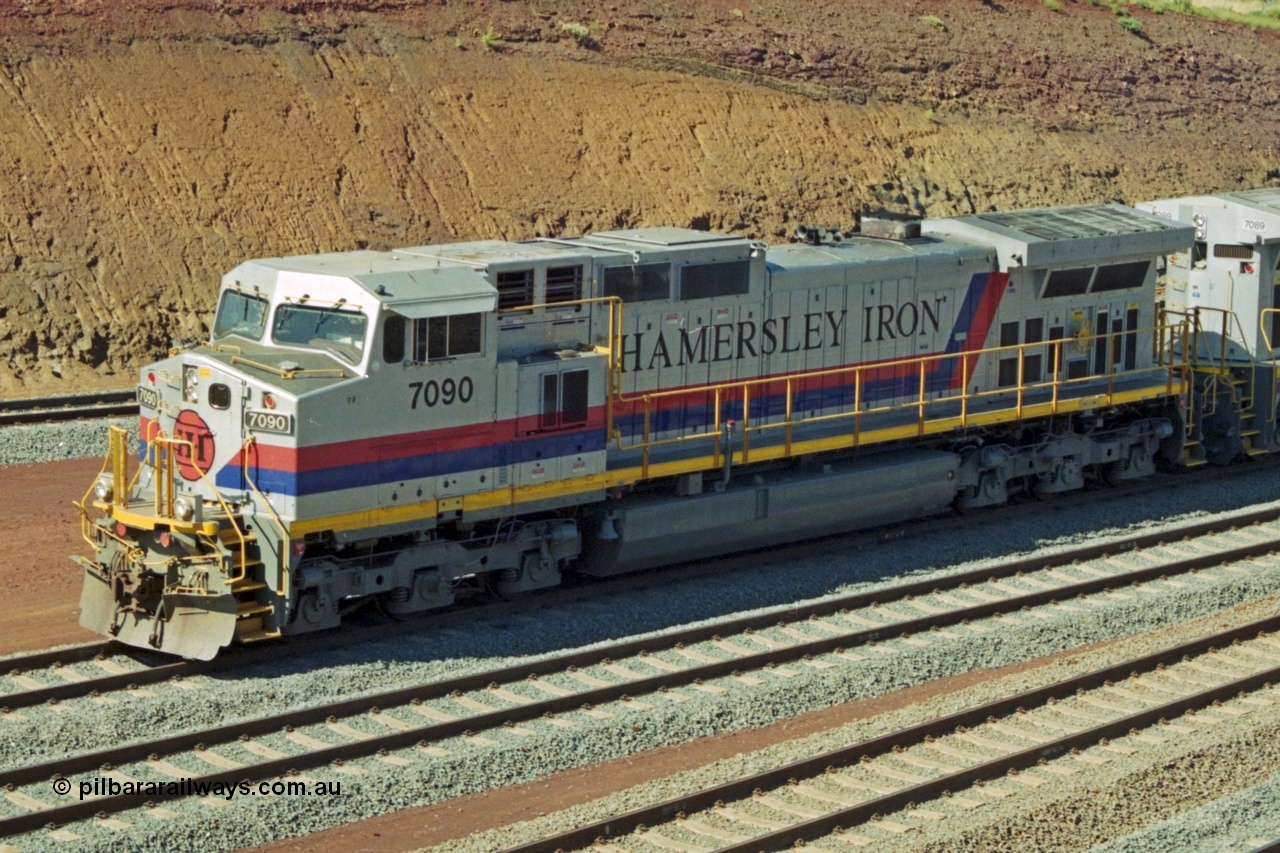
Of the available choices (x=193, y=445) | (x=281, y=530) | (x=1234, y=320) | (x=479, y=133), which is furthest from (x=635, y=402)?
(x=479, y=133)

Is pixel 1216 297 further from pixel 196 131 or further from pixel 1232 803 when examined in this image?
pixel 196 131

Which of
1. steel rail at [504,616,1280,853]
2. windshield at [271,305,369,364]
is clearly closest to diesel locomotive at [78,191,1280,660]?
windshield at [271,305,369,364]

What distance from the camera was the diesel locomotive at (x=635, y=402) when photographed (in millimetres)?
14914

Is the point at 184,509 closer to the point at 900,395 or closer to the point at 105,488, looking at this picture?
the point at 105,488

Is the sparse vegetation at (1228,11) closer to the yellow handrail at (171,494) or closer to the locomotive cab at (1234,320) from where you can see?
the locomotive cab at (1234,320)

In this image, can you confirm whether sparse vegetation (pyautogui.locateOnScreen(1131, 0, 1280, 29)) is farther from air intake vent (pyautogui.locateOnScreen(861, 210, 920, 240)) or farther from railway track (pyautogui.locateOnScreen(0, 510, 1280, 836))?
Answer: railway track (pyautogui.locateOnScreen(0, 510, 1280, 836))

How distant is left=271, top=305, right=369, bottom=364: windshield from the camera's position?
1507 centimetres

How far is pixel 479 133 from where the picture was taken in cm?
3375

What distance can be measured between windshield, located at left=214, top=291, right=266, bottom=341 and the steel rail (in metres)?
6.47

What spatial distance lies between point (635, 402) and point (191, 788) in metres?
7.01

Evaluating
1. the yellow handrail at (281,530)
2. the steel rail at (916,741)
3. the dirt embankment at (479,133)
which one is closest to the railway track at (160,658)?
the yellow handrail at (281,530)

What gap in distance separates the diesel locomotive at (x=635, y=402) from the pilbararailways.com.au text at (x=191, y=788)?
7.72 feet

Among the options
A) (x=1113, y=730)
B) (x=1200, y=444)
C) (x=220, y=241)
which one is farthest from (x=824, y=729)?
(x=220, y=241)

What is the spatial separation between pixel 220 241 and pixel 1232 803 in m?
21.9
